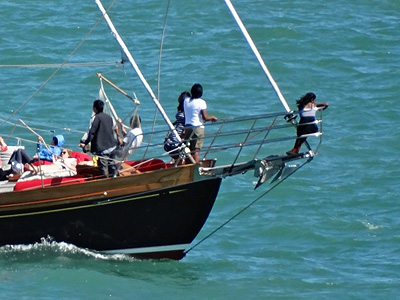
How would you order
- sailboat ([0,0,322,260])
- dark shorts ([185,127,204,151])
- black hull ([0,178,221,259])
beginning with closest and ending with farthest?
dark shorts ([185,127,204,151]), sailboat ([0,0,322,260]), black hull ([0,178,221,259])

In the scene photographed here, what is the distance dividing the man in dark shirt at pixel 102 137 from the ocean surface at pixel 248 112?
154 cm

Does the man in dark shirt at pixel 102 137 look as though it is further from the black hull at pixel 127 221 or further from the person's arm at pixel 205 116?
the person's arm at pixel 205 116

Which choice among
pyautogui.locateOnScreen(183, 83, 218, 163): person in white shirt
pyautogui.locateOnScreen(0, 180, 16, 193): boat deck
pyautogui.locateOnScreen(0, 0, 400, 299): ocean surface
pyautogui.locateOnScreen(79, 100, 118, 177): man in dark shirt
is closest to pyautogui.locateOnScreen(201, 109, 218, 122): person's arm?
pyautogui.locateOnScreen(183, 83, 218, 163): person in white shirt

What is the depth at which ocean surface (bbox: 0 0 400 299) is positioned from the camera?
20.4 meters

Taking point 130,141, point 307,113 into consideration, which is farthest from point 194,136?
point 307,113

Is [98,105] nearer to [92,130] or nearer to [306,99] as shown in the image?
[92,130]

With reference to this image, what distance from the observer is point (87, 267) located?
20266mm

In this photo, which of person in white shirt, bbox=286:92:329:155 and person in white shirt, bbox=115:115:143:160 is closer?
person in white shirt, bbox=286:92:329:155

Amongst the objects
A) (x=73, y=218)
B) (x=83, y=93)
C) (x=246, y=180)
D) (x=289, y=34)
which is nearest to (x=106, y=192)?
(x=73, y=218)

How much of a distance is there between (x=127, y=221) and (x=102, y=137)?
158 centimetres

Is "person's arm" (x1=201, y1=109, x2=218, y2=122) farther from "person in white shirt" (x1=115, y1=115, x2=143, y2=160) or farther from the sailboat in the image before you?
"person in white shirt" (x1=115, y1=115, x2=143, y2=160)

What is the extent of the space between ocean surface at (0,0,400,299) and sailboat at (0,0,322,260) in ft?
1.10

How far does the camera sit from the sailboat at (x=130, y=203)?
19719 mm

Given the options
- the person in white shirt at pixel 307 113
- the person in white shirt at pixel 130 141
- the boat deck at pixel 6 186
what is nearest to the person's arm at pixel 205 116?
the person in white shirt at pixel 130 141
